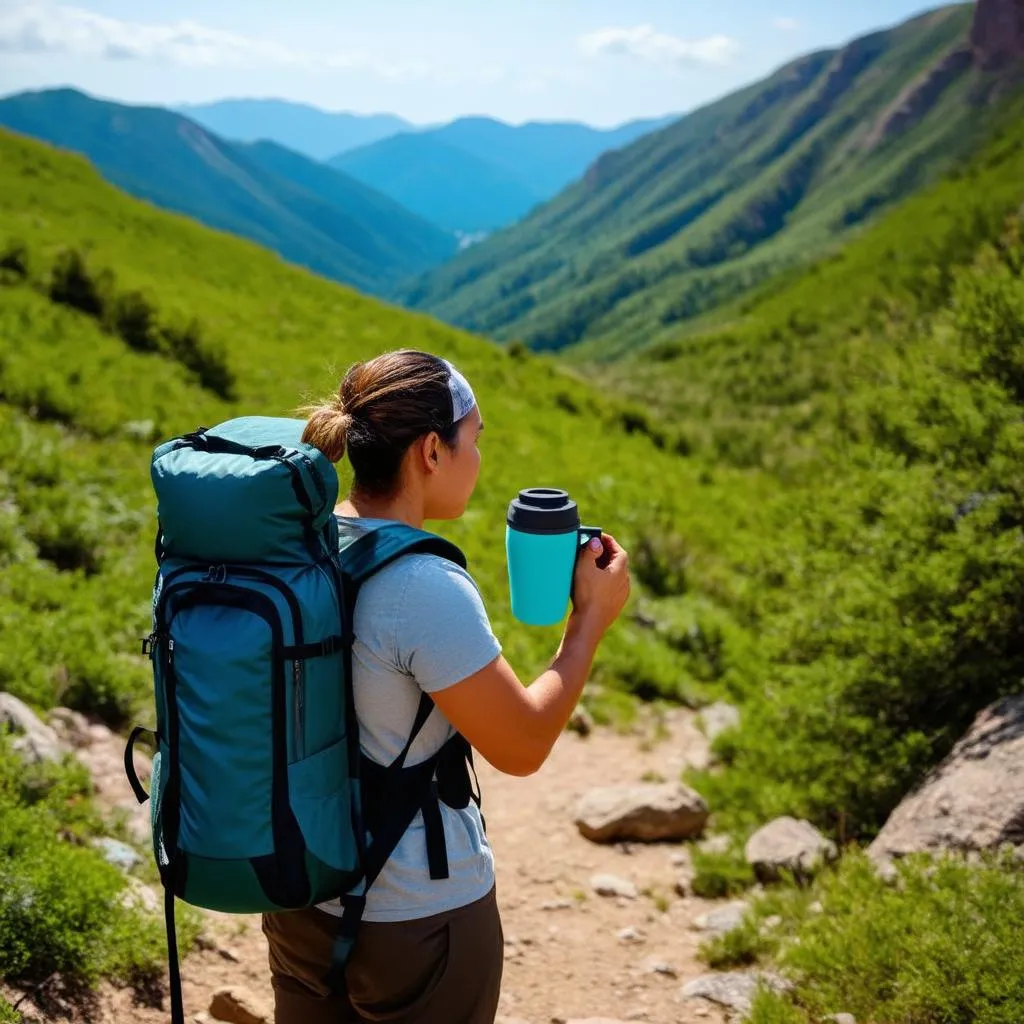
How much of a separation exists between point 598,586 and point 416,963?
38.6 inches

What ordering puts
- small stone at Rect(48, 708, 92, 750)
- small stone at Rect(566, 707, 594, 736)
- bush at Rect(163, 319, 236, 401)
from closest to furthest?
small stone at Rect(48, 708, 92, 750)
small stone at Rect(566, 707, 594, 736)
bush at Rect(163, 319, 236, 401)

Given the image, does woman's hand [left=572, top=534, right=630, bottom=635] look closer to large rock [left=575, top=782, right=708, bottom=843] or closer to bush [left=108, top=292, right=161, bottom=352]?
large rock [left=575, top=782, right=708, bottom=843]

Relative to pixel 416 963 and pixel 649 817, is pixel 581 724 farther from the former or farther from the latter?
pixel 416 963

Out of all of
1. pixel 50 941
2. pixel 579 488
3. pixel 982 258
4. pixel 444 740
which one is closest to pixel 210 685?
pixel 444 740

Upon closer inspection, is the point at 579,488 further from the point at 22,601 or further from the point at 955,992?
the point at 955,992

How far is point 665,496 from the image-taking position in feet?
53.1

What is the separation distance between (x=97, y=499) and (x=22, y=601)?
2569 millimetres

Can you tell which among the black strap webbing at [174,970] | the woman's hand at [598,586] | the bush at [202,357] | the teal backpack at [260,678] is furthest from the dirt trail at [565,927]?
the bush at [202,357]

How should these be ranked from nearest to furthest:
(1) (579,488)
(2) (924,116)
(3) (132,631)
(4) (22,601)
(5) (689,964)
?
(5) (689,964) < (4) (22,601) < (3) (132,631) < (1) (579,488) < (2) (924,116)

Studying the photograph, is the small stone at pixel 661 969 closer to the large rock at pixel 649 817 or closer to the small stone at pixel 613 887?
the small stone at pixel 613 887

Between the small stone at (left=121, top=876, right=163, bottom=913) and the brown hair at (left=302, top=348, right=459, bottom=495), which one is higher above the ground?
the brown hair at (left=302, top=348, right=459, bottom=495)

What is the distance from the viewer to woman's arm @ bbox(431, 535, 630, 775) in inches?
82.4

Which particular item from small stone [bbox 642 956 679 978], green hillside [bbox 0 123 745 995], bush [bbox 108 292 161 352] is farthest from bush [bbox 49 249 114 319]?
small stone [bbox 642 956 679 978]

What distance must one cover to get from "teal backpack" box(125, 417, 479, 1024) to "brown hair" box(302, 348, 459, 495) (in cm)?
19
